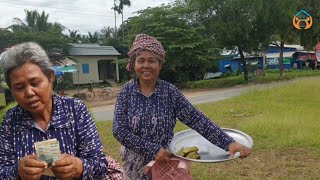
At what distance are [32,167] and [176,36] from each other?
20392 millimetres

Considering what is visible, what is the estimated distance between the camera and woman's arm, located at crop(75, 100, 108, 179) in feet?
5.01

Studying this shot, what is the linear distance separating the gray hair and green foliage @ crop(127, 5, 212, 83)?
63.0 feet

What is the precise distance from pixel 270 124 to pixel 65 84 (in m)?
20.1

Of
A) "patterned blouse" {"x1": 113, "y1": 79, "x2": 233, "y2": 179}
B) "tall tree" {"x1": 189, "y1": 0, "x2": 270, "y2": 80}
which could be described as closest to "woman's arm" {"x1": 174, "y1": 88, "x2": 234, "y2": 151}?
"patterned blouse" {"x1": 113, "y1": 79, "x2": 233, "y2": 179}

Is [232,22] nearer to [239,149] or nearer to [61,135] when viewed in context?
[239,149]

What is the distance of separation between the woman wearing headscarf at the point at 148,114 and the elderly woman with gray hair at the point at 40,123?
613mm

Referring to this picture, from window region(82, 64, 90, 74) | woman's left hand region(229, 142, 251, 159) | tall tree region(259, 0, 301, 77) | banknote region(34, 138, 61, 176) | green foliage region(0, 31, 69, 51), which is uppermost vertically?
tall tree region(259, 0, 301, 77)

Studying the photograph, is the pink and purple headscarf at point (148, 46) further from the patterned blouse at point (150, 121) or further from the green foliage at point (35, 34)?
the green foliage at point (35, 34)

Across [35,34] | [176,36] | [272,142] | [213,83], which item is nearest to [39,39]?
[35,34]

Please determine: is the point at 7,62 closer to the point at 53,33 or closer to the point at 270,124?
the point at 270,124

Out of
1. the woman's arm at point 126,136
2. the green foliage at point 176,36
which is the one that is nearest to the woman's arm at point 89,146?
the woman's arm at point 126,136

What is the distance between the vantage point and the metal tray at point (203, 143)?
218 centimetres

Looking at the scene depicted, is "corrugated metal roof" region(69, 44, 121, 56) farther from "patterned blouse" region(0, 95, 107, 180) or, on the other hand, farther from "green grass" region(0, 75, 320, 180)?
"patterned blouse" region(0, 95, 107, 180)

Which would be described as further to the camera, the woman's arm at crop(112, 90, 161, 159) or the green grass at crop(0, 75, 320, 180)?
the green grass at crop(0, 75, 320, 180)
